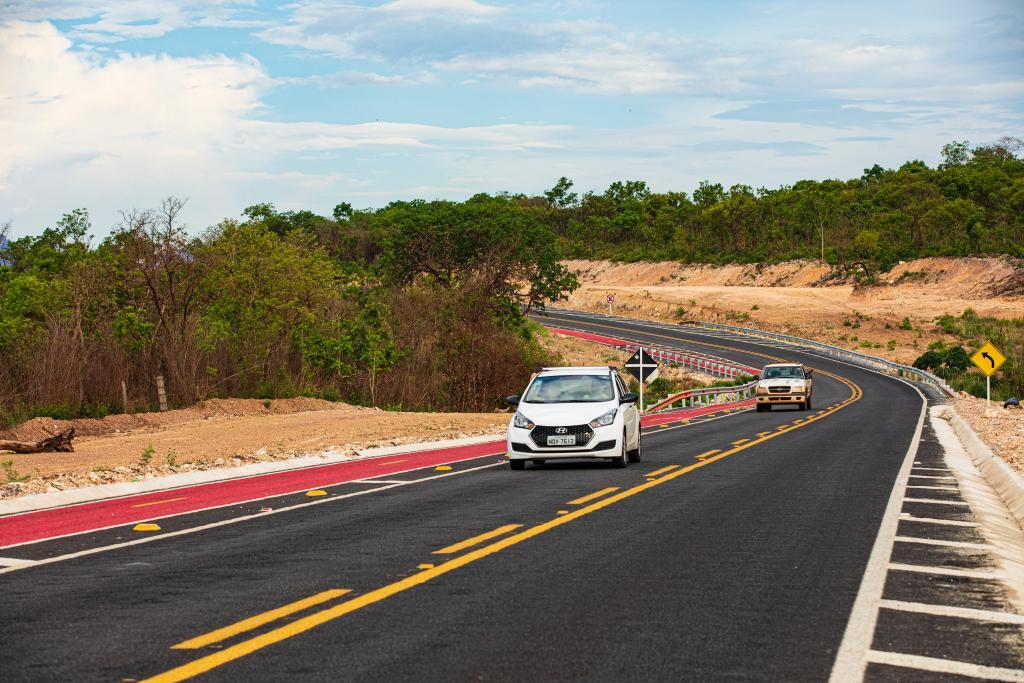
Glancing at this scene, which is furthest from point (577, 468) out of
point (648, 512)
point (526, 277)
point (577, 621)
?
point (526, 277)

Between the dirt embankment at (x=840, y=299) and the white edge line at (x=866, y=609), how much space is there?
287 ft

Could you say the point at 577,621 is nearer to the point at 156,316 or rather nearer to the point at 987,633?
the point at 987,633

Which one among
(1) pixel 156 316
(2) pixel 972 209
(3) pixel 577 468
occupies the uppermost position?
(2) pixel 972 209

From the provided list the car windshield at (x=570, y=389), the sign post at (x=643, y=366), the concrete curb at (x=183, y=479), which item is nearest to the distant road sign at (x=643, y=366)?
the sign post at (x=643, y=366)

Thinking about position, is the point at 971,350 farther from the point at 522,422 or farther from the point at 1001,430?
the point at 522,422

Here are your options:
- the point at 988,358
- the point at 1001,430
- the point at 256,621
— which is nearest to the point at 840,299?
the point at 988,358

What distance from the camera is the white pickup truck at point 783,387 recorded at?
4903 cm

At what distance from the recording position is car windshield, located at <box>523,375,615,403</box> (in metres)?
21.7

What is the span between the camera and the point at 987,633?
748 cm

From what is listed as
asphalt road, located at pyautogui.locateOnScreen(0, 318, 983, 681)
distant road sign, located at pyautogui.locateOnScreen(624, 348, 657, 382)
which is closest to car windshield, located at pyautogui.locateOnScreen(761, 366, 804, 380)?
distant road sign, located at pyautogui.locateOnScreen(624, 348, 657, 382)

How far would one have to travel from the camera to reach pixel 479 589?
29.4 feet

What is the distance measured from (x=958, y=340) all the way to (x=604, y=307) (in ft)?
140

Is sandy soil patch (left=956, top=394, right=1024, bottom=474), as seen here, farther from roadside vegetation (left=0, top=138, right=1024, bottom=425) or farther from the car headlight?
roadside vegetation (left=0, top=138, right=1024, bottom=425)

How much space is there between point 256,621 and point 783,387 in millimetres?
43175
